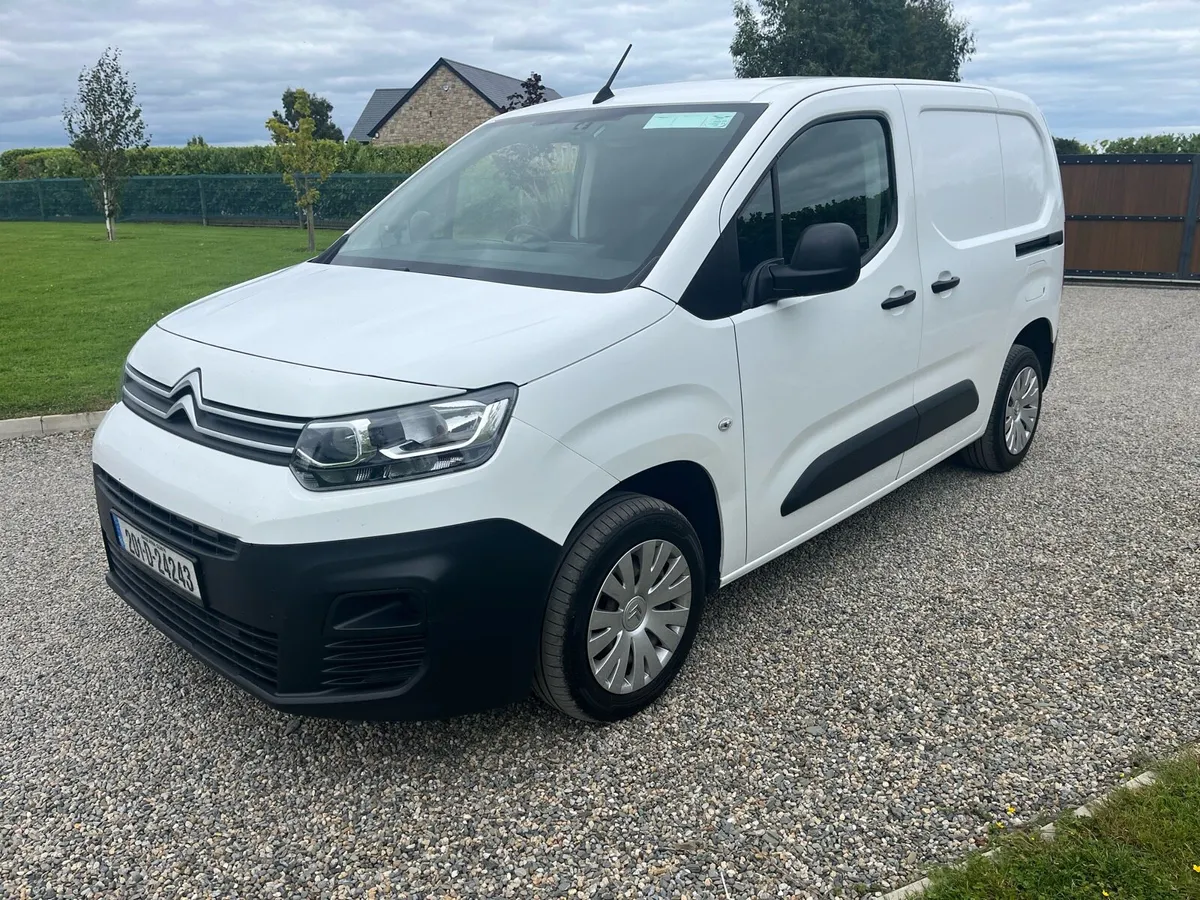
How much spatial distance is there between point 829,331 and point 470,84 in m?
44.9

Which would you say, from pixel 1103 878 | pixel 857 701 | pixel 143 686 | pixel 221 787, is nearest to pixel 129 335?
pixel 143 686

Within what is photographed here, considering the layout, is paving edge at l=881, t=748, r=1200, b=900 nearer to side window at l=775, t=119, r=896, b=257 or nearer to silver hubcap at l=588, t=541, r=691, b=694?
silver hubcap at l=588, t=541, r=691, b=694

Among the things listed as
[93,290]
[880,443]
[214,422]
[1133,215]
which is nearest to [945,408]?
[880,443]

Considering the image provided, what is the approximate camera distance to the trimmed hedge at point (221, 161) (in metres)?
28.8

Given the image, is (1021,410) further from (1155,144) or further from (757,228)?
(1155,144)

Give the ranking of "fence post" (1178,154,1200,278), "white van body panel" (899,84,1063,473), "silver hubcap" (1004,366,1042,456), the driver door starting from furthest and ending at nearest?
"fence post" (1178,154,1200,278), "silver hubcap" (1004,366,1042,456), "white van body panel" (899,84,1063,473), the driver door

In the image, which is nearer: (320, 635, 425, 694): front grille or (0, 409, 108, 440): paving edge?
(320, 635, 425, 694): front grille

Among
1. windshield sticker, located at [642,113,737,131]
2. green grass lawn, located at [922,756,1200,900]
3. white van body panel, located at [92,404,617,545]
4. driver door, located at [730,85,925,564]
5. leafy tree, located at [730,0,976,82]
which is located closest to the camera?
green grass lawn, located at [922,756,1200,900]

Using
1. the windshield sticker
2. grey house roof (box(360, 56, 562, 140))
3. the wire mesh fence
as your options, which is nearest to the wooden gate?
the windshield sticker

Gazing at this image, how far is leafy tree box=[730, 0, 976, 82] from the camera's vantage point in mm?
37781

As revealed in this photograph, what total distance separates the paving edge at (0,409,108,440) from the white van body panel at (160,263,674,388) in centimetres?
402

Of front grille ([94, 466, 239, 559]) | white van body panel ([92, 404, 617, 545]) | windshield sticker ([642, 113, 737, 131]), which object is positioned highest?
windshield sticker ([642, 113, 737, 131])

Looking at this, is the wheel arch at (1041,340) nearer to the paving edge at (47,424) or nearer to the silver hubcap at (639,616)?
the silver hubcap at (639,616)

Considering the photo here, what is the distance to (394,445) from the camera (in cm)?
244
